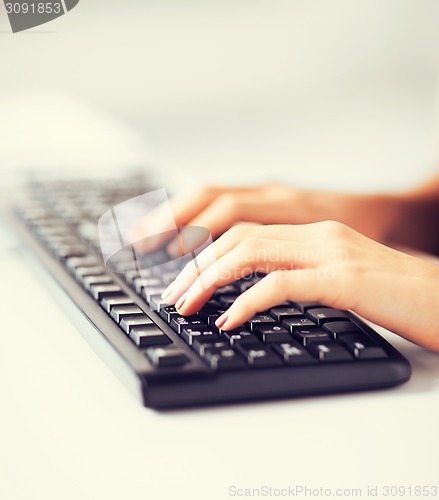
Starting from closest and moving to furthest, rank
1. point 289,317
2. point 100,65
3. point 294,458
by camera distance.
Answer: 1. point 294,458
2. point 289,317
3. point 100,65

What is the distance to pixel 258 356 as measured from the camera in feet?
1.18

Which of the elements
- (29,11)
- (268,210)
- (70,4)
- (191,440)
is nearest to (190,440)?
(191,440)

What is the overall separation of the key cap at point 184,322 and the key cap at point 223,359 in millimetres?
38

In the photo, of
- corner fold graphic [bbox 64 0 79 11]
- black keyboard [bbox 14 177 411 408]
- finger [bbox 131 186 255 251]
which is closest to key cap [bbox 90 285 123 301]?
black keyboard [bbox 14 177 411 408]

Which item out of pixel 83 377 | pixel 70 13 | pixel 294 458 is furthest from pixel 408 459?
pixel 70 13

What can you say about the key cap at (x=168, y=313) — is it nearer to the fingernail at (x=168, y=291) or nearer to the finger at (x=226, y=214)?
the fingernail at (x=168, y=291)

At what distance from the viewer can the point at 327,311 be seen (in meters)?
0.43

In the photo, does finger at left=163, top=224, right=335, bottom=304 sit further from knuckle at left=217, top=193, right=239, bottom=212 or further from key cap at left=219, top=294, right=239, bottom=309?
knuckle at left=217, top=193, right=239, bottom=212

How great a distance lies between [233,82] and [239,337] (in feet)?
2.60

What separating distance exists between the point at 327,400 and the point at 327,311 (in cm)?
8

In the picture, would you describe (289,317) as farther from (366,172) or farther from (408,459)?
(366,172)

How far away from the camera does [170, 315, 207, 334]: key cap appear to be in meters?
0.40

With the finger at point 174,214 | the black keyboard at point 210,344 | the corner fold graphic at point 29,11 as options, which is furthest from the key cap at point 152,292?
the corner fold graphic at point 29,11

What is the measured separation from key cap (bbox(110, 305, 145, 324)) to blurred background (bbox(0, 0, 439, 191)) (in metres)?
0.51
